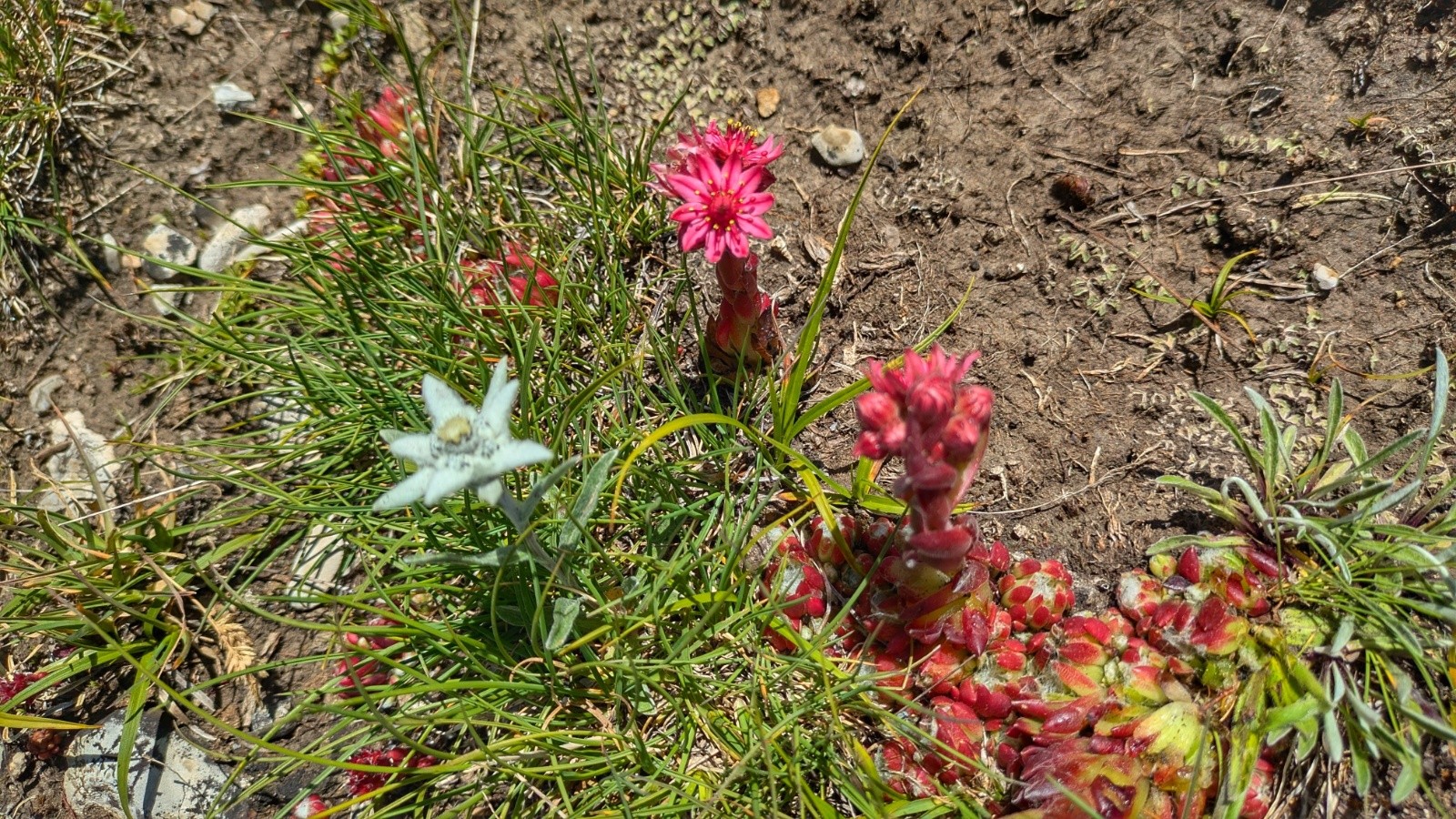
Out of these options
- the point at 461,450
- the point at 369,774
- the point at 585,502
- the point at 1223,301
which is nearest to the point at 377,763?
the point at 369,774

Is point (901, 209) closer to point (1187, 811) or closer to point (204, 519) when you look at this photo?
point (1187, 811)

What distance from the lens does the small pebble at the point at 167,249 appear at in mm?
3414

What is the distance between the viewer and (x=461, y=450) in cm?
179

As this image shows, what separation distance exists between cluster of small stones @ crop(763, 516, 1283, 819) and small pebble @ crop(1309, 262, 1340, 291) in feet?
3.15

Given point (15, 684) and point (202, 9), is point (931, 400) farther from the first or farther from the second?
point (202, 9)

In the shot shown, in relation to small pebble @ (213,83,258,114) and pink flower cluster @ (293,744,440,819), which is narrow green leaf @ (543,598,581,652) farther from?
small pebble @ (213,83,258,114)

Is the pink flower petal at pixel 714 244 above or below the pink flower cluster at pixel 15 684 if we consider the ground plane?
above

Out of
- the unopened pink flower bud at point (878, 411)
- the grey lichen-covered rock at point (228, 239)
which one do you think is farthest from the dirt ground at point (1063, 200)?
the unopened pink flower bud at point (878, 411)

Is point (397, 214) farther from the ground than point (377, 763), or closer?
farther from the ground

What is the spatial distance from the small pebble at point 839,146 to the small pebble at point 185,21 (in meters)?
2.86

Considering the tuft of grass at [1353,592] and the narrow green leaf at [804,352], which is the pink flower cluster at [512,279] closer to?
the narrow green leaf at [804,352]

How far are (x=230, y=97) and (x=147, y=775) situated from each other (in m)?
2.80

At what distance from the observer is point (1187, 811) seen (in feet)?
6.51

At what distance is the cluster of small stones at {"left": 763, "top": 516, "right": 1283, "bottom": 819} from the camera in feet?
6.98
